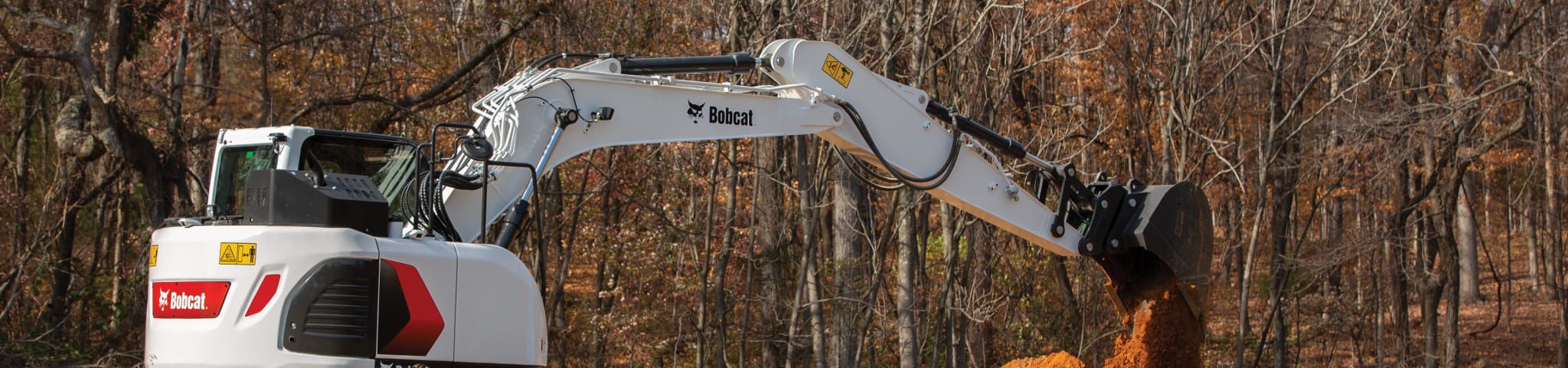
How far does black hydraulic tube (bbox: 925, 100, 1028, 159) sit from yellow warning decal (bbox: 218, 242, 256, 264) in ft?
13.7

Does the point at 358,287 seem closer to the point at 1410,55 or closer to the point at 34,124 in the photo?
the point at 1410,55

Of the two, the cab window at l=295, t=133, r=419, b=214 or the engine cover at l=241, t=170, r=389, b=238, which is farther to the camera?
the cab window at l=295, t=133, r=419, b=214

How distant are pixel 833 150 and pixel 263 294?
9.32m

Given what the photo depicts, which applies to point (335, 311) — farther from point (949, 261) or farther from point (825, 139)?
point (949, 261)

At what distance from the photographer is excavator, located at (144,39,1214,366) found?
17.0ft

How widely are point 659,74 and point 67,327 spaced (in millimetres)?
9188

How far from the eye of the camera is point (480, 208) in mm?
5996

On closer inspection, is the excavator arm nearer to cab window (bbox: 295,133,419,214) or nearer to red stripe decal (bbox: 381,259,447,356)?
red stripe decal (bbox: 381,259,447,356)

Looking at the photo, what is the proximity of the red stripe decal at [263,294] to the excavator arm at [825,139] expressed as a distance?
0.71m

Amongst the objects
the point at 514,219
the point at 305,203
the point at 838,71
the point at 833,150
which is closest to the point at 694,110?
the point at 838,71

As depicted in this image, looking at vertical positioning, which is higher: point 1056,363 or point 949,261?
point 949,261

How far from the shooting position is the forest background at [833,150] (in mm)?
13344

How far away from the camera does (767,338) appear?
54.3ft

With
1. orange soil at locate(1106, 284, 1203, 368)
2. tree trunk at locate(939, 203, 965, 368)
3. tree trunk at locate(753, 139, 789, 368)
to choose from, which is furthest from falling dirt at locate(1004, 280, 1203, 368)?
tree trunk at locate(753, 139, 789, 368)
